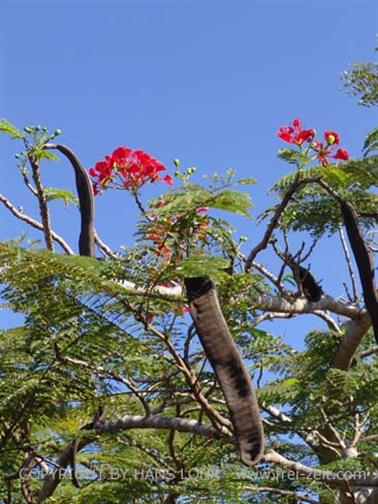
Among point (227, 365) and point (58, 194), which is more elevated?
point (58, 194)

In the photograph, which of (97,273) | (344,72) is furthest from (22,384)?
(344,72)

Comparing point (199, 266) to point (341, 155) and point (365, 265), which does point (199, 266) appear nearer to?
point (365, 265)

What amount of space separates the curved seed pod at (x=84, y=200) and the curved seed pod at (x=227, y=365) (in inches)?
39.6

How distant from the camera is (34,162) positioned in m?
3.49

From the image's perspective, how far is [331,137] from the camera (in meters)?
4.97

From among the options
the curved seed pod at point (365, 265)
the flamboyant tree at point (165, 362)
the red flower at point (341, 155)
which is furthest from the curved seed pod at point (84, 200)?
the red flower at point (341, 155)

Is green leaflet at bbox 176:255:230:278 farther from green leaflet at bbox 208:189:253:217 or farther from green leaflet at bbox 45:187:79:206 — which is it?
green leaflet at bbox 45:187:79:206

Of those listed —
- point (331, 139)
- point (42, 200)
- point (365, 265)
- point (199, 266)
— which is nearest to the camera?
point (199, 266)

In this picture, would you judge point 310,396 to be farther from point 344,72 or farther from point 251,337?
point 344,72

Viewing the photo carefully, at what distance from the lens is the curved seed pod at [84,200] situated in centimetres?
376

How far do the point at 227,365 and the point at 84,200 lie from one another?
57.5 inches

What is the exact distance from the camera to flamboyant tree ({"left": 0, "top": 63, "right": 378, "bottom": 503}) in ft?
9.37

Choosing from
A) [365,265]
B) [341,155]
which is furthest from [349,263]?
[365,265]

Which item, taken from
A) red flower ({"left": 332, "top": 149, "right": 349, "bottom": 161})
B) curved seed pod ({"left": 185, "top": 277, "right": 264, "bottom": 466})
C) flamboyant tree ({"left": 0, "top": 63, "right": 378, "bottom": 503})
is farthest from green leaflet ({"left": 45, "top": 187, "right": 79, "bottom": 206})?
red flower ({"left": 332, "top": 149, "right": 349, "bottom": 161})
